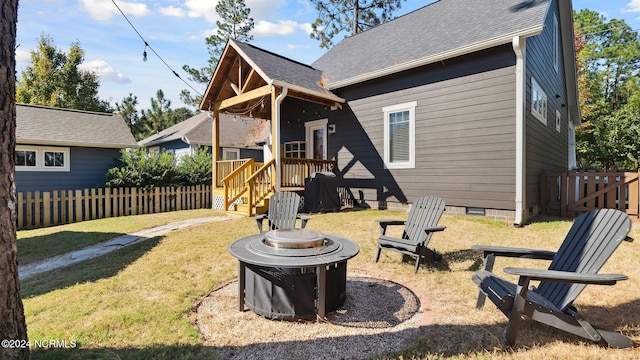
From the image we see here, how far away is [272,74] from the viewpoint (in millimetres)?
8547

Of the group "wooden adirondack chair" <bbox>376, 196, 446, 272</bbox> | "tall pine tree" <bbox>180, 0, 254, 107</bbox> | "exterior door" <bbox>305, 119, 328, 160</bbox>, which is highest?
"tall pine tree" <bbox>180, 0, 254, 107</bbox>

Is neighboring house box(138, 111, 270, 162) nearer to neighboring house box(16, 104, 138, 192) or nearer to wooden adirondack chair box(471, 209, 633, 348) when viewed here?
neighboring house box(16, 104, 138, 192)

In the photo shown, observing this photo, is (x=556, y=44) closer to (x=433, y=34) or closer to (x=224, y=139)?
(x=433, y=34)

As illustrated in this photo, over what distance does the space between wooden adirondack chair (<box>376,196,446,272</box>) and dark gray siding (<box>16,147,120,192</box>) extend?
12198 millimetres

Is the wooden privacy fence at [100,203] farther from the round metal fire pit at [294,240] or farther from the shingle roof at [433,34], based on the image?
the round metal fire pit at [294,240]

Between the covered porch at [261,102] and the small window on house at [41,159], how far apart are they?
18.3 feet

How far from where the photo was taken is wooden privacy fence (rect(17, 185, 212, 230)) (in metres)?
8.84

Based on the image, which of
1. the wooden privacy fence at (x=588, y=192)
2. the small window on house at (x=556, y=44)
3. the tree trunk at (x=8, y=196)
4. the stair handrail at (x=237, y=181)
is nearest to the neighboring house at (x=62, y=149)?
the stair handrail at (x=237, y=181)

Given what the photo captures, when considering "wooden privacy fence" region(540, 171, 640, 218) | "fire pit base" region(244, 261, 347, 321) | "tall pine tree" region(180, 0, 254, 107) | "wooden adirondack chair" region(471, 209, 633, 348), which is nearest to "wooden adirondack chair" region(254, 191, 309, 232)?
"fire pit base" region(244, 261, 347, 321)

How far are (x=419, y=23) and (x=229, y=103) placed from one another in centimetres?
719

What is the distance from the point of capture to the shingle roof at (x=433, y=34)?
23.4 ft

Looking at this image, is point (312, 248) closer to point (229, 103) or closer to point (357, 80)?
point (357, 80)

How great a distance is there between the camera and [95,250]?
19.0 feet

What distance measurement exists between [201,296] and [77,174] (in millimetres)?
11280
